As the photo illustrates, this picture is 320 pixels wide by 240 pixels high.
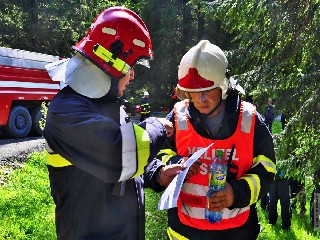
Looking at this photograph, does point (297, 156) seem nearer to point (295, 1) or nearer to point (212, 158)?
point (295, 1)

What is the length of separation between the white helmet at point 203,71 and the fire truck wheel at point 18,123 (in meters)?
10.2

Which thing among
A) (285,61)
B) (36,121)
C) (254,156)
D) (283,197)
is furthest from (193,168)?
(36,121)

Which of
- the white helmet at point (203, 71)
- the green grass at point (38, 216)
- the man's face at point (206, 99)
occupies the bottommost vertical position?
the green grass at point (38, 216)

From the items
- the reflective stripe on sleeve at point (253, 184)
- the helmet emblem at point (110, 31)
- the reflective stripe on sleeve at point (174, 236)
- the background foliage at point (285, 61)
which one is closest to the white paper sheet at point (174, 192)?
the reflective stripe on sleeve at point (253, 184)

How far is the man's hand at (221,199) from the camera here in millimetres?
2113

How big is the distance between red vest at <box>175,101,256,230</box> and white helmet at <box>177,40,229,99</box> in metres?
0.20

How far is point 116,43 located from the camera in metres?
1.85

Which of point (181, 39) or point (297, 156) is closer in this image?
point (297, 156)

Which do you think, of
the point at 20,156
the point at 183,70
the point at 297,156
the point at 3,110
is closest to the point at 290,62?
the point at 297,156

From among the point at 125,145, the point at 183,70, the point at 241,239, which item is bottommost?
the point at 241,239

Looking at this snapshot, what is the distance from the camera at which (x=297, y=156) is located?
4.31 meters

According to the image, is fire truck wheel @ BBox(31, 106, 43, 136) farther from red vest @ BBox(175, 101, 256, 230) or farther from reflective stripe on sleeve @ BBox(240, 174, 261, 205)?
reflective stripe on sleeve @ BBox(240, 174, 261, 205)

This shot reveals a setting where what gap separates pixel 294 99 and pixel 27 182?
4.78 m

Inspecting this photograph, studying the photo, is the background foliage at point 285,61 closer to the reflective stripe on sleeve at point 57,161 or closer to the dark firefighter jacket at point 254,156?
the dark firefighter jacket at point 254,156
